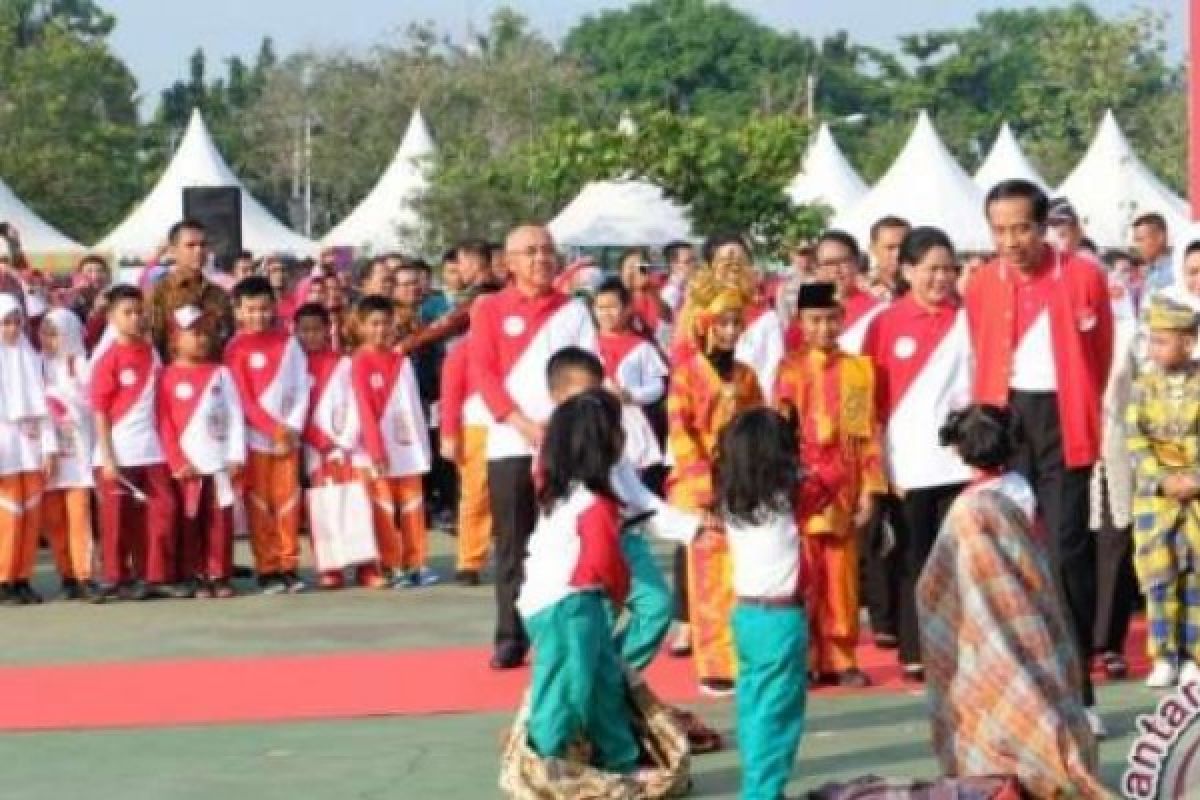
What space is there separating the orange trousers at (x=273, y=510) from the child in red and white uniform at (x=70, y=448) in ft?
2.68

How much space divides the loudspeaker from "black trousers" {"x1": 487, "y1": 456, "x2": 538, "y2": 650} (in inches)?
382

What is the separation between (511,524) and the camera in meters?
11.3

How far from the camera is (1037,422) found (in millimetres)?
10047

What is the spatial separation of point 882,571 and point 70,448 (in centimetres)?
455

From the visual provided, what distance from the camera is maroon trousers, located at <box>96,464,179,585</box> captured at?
46.6 feet

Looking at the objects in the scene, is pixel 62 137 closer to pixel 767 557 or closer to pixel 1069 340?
pixel 1069 340

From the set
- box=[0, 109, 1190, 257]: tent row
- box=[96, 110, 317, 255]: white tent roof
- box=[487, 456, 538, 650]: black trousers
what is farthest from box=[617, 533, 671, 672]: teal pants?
box=[96, 110, 317, 255]: white tent roof

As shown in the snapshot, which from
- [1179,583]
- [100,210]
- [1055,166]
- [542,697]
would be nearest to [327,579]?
[1179,583]

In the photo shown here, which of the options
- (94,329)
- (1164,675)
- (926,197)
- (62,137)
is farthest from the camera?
(62,137)

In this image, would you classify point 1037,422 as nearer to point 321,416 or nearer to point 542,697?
point 542,697

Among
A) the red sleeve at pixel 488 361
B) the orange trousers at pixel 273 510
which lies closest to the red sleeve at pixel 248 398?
the orange trousers at pixel 273 510

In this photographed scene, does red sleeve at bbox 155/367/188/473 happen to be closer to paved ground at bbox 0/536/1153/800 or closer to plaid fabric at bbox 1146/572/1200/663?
paved ground at bbox 0/536/1153/800

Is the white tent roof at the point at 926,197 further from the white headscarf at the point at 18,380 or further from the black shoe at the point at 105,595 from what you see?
the white headscarf at the point at 18,380

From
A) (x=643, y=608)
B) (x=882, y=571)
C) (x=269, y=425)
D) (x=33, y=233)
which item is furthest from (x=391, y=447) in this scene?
(x=33, y=233)
